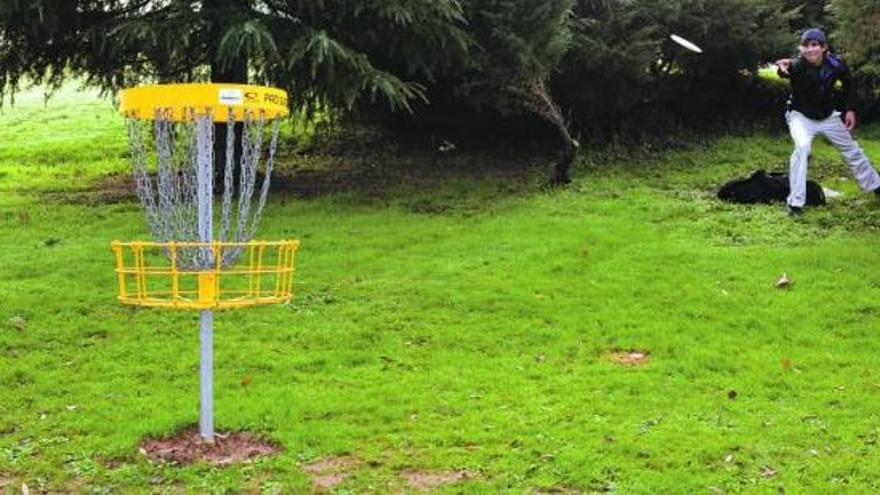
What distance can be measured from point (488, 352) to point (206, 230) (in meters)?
2.65

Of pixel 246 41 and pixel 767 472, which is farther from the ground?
pixel 246 41

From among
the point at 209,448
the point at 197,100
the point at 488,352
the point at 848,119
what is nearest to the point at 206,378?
the point at 209,448

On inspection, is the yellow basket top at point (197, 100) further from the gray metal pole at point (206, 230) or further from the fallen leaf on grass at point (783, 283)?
the fallen leaf on grass at point (783, 283)

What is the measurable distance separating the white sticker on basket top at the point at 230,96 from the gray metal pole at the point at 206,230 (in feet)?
0.70

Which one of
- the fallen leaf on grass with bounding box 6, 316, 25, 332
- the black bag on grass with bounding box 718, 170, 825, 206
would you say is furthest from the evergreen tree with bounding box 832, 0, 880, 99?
the fallen leaf on grass with bounding box 6, 316, 25, 332

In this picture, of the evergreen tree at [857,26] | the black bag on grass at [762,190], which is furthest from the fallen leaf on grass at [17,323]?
the evergreen tree at [857,26]

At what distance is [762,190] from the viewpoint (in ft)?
40.0

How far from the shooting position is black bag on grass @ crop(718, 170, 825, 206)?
39.3ft

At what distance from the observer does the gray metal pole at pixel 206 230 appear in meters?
5.61

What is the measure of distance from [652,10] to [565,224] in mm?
5644

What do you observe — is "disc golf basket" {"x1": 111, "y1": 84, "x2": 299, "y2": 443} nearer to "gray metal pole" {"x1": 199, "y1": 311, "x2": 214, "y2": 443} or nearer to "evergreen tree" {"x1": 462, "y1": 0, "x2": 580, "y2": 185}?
"gray metal pole" {"x1": 199, "y1": 311, "x2": 214, "y2": 443}

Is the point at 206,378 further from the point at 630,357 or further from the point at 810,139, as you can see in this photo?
the point at 810,139

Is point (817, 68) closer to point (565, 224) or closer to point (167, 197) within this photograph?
point (565, 224)

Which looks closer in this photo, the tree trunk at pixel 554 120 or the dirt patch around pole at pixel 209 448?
the dirt patch around pole at pixel 209 448
